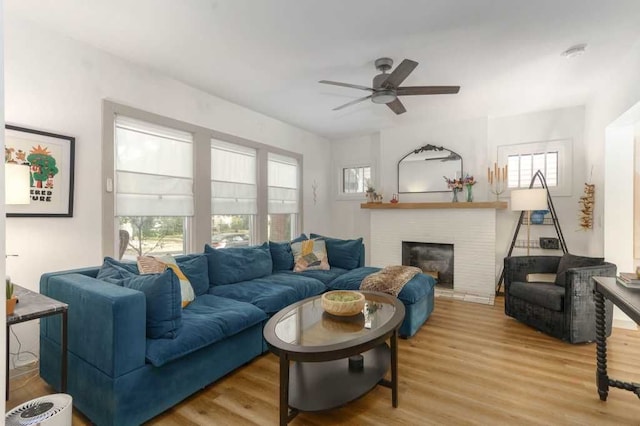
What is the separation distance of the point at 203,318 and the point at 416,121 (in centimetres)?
412

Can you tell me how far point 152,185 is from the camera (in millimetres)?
3297

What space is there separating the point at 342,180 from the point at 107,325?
4743 millimetres

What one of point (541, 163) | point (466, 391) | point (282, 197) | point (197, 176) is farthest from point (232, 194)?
point (541, 163)

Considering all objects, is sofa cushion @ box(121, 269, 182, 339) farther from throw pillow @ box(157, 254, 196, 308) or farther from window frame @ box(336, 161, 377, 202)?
window frame @ box(336, 161, 377, 202)

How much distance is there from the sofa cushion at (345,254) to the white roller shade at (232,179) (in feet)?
4.06

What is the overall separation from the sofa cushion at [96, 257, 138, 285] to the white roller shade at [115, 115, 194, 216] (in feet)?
2.80

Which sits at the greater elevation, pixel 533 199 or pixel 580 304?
pixel 533 199

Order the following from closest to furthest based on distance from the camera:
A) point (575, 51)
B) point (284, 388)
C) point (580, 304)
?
point (284, 388) < point (575, 51) < point (580, 304)

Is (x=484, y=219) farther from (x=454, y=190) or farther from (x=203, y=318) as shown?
(x=203, y=318)

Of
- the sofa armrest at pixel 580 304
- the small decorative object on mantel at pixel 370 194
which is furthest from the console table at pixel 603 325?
the small decorative object on mantel at pixel 370 194

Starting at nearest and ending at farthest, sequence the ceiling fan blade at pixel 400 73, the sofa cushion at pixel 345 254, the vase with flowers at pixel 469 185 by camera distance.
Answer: the ceiling fan blade at pixel 400 73 < the sofa cushion at pixel 345 254 < the vase with flowers at pixel 469 185

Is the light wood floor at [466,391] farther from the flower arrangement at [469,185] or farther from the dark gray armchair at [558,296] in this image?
the flower arrangement at [469,185]

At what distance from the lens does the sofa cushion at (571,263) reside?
3.16 metres

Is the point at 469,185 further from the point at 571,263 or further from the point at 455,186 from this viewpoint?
the point at 571,263
